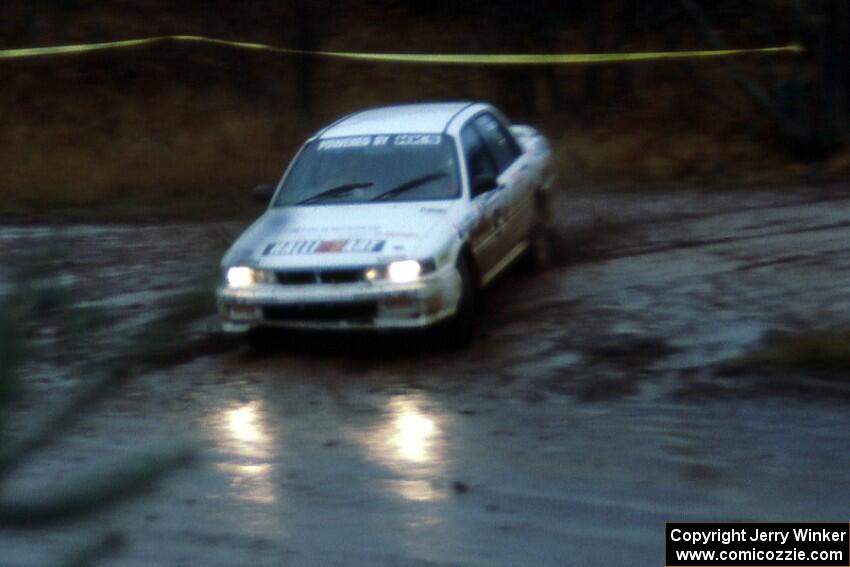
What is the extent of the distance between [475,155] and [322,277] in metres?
2.13

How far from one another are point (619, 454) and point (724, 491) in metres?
0.77

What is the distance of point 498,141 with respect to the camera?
1115cm

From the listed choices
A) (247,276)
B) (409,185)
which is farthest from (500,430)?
(409,185)

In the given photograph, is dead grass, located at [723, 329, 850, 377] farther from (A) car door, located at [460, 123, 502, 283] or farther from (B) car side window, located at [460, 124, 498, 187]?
(B) car side window, located at [460, 124, 498, 187]

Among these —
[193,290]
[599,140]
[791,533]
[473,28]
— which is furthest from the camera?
[473,28]

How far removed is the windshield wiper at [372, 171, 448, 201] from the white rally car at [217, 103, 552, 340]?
0.4 inches

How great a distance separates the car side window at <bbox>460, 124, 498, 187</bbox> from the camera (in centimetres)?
1019

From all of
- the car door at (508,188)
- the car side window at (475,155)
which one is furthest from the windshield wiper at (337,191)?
the car door at (508,188)

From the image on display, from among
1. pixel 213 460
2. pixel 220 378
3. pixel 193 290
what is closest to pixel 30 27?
pixel 220 378

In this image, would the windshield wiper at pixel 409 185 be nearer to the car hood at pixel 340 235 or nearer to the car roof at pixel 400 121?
the car hood at pixel 340 235

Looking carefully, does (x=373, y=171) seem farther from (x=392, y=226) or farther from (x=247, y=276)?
(x=247, y=276)

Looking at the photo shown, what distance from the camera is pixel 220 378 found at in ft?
28.9

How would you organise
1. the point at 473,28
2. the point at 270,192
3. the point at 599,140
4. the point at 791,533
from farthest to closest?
1. the point at 473,28
2. the point at 599,140
3. the point at 270,192
4. the point at 791,533

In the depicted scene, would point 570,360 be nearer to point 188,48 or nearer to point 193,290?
point 193,290
